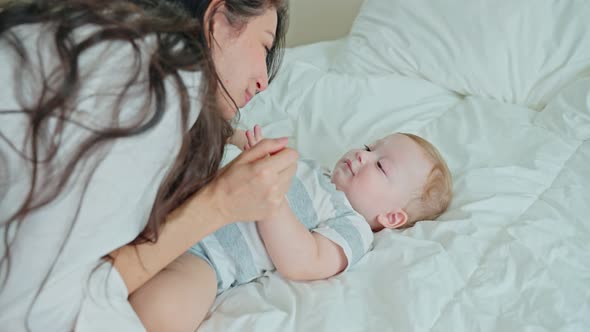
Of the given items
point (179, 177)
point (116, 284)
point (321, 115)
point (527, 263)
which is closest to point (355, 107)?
point (321, 115)

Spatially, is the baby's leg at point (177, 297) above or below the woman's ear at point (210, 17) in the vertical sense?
below

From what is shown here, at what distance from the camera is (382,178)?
1.29 m

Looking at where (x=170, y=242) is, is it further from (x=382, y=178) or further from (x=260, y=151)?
(x=382, y=178)

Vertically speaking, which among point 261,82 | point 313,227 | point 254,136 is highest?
point 261,82

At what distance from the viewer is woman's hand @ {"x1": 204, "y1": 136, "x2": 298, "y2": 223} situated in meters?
0.90

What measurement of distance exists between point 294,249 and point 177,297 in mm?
212

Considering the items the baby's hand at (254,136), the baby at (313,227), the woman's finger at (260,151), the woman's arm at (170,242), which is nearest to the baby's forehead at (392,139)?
the baby at (313,227)

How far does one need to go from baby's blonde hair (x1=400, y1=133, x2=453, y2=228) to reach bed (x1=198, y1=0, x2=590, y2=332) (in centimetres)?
3

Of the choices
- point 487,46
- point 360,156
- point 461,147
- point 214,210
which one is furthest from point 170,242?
point 487,46

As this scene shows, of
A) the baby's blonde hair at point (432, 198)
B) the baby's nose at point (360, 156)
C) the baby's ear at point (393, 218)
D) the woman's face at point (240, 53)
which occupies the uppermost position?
the woman's face at point (240, 53)

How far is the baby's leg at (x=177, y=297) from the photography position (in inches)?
36.7

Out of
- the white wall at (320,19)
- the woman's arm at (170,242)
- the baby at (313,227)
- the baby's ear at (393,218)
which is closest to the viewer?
the woman's arm at (170,242)

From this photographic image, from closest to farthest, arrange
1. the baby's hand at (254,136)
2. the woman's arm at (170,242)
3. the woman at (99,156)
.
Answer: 1. the woman at (99,156)
2. the woman's arm at (170,242)
3. the baby's hand at (254,136)

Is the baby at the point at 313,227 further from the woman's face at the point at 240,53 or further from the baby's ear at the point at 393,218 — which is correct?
the woman's face at the point at 240,53
